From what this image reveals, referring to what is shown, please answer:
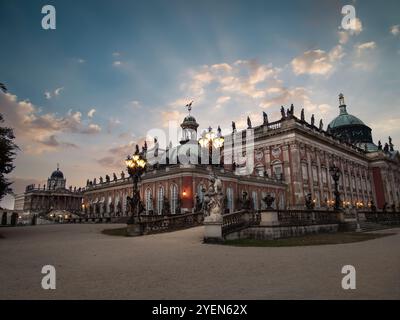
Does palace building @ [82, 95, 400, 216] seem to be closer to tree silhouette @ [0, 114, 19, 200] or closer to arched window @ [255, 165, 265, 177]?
arched window @ [255, 165, 265, 177]

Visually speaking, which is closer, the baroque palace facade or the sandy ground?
the sandy ground

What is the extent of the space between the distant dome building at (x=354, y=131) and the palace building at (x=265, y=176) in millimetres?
6853

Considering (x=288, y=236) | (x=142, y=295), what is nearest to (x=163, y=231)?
(x=288, y=236)

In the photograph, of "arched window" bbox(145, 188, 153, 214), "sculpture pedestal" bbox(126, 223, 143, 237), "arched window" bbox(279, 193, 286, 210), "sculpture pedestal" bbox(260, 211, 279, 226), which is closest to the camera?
"sculpture pedestal" bbox(260, 211, 279, 226)

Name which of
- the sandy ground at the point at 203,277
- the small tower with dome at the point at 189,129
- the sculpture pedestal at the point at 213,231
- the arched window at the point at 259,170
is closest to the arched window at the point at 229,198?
the arched window at the point at 259,170

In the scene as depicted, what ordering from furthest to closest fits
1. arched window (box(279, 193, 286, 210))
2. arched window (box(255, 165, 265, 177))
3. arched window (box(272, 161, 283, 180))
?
arched window (box(255, 165, 265, 177)) → arched window (box(272, 161, 283, 180)) → arched window (box(279, 193, 286, 210))

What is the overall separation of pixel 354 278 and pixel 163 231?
1601 cm

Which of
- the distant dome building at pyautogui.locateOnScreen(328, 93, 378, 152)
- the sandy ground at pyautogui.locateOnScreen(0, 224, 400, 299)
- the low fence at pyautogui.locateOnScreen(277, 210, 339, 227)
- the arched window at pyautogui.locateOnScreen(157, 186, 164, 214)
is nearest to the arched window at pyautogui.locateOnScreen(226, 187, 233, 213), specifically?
the arched window at pyautogui.locateOnScreen(157, 186, 164, 214)

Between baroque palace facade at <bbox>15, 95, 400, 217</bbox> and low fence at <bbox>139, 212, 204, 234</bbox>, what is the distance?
5210 millimetres

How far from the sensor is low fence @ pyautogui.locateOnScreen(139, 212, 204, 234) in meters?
20.5

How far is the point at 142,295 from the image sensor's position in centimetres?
523

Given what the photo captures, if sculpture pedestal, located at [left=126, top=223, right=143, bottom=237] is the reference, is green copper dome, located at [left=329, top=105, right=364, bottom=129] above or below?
above

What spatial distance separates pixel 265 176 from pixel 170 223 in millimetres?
27071
